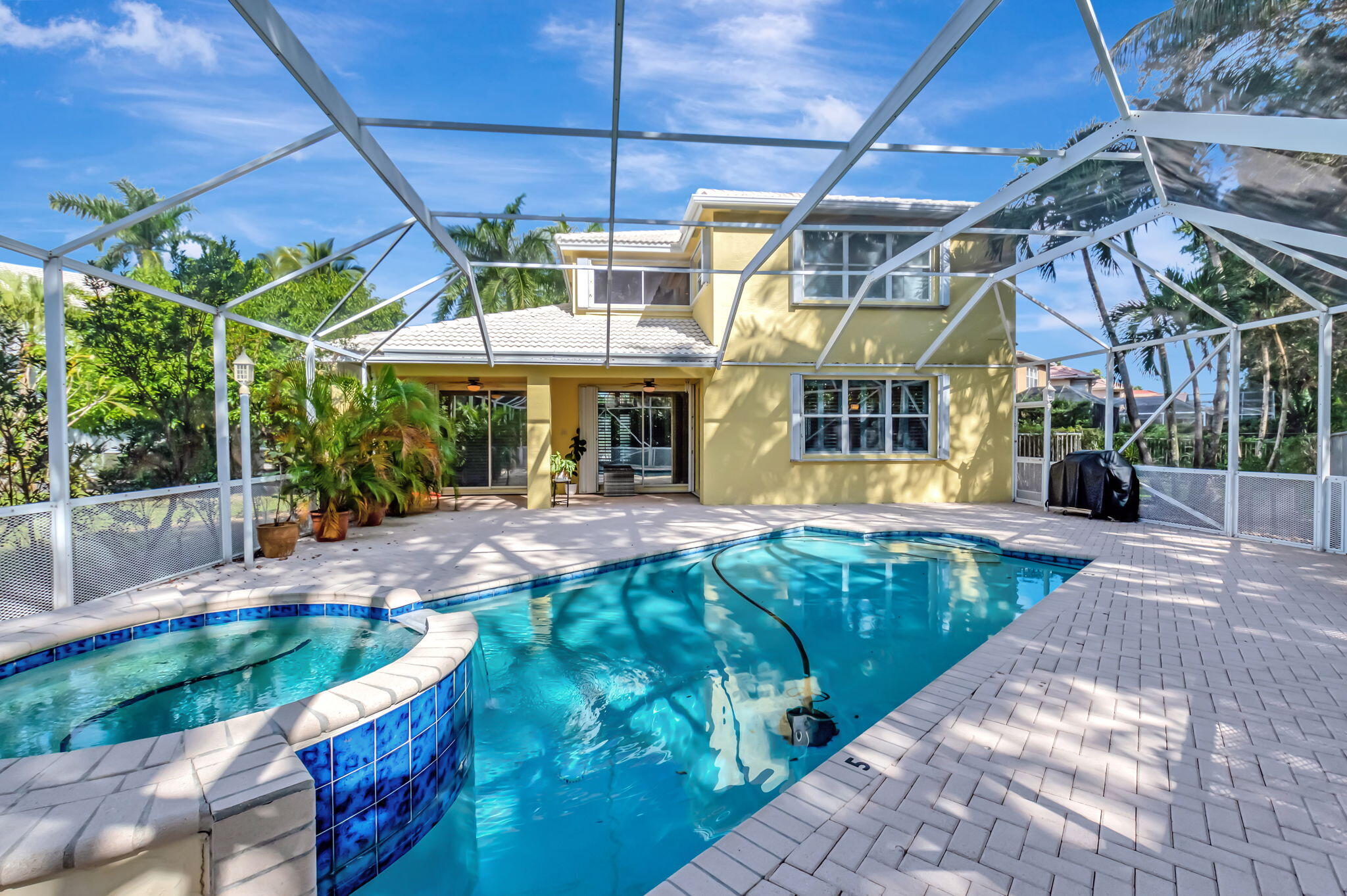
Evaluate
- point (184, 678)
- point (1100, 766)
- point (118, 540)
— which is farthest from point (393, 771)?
point (118, 540)

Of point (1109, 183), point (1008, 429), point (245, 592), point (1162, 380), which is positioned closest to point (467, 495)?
point (245, 592)

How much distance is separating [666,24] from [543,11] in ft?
4.40

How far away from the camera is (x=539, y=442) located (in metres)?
11.5

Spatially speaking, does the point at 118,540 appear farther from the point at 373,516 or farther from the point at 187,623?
the point at 373,516

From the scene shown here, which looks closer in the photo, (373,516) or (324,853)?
(324,853)

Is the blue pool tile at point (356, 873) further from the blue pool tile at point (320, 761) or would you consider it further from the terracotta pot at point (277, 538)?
the terracotta pot at point (277, 538)

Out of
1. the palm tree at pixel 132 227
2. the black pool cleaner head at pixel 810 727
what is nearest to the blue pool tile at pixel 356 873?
the black pool cleaner head at pixel 810 727

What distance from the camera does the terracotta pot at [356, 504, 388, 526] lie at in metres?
9.64

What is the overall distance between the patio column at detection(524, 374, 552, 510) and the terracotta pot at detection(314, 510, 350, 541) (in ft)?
11.4

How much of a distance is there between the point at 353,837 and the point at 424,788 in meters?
0.43

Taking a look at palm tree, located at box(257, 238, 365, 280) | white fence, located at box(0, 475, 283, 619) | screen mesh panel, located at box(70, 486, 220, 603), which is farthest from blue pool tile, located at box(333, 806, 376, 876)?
palm tree, located at box(257, 238, 365, 280)

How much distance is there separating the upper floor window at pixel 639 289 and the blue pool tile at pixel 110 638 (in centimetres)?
1077

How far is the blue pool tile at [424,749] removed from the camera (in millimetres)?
2938

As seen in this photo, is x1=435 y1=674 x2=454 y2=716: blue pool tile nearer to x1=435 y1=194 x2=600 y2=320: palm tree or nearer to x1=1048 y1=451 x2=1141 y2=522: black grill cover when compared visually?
x1=1048 y1=451 x2=1141 y2=522: black grill cover
